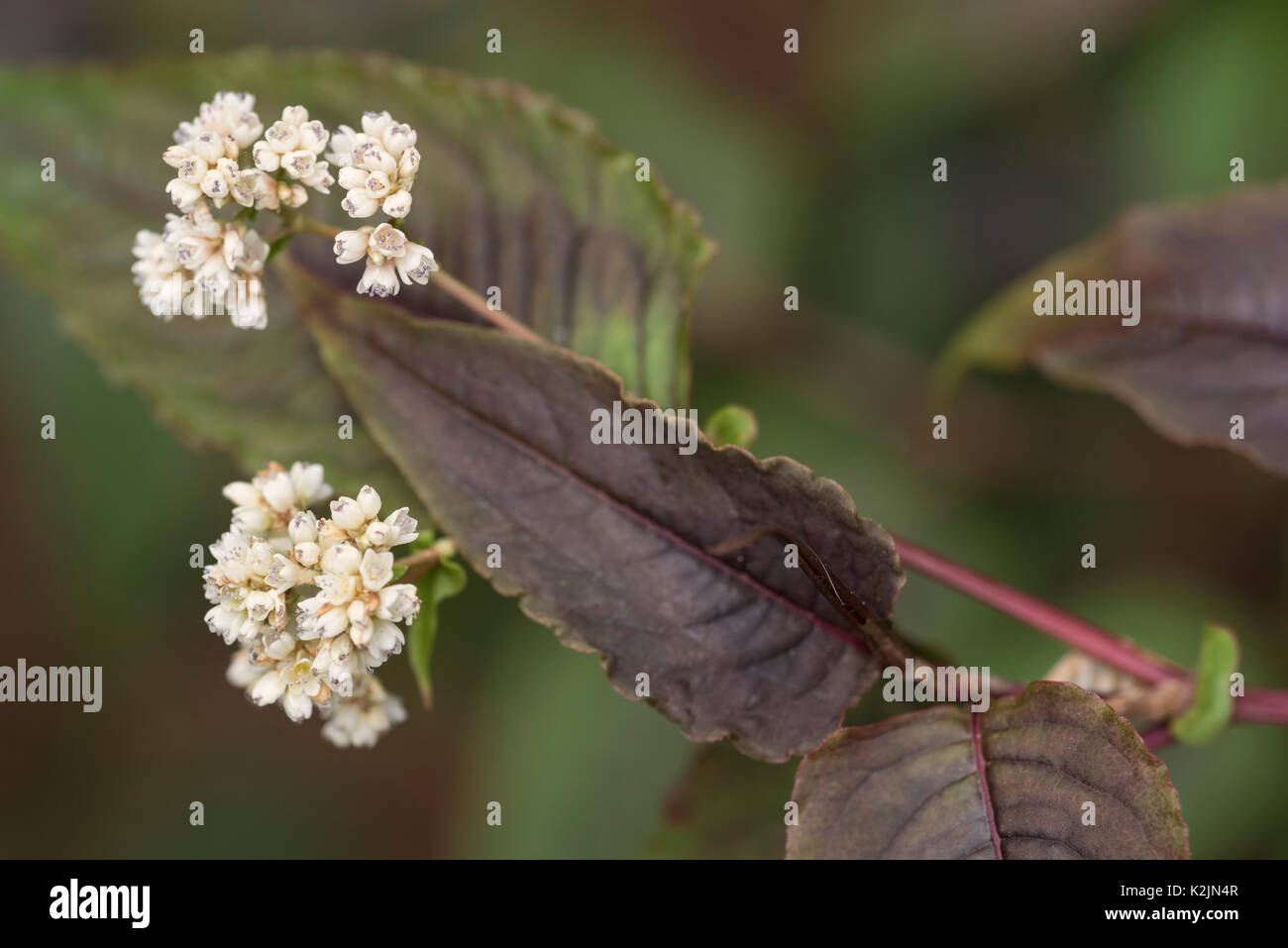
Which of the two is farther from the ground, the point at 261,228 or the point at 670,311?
the point at 261,228

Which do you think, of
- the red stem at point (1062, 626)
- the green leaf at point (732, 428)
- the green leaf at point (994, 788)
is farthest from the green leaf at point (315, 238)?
the green leaf at point (994, 788)

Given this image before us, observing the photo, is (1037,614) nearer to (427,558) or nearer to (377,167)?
(427,558)

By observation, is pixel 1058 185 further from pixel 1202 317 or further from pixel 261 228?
pixel 261 228

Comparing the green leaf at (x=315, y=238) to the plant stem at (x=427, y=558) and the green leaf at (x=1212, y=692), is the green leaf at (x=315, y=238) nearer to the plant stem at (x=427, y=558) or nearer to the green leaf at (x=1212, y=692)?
the plant stem at (x=427, y=558)

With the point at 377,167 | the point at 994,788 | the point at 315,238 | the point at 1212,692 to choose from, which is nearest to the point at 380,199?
the point at 377,167

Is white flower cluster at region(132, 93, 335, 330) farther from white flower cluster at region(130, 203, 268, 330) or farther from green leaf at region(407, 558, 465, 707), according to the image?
green leaf at region(407, 558, 465, 707)
